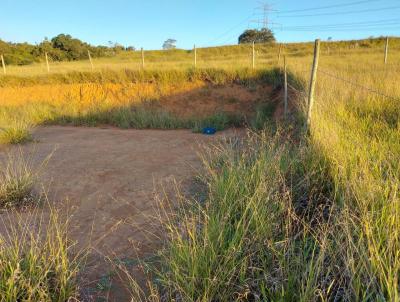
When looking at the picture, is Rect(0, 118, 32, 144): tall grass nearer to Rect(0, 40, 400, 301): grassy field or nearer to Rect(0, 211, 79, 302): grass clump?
Rect(0, 40, 400, 301): grassy field

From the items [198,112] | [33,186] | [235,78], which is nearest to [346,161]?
[33,186]

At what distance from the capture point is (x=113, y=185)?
16.4 ft

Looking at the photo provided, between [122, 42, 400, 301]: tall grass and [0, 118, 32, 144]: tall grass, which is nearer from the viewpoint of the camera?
[122, 42, 400, 301]: tall grass

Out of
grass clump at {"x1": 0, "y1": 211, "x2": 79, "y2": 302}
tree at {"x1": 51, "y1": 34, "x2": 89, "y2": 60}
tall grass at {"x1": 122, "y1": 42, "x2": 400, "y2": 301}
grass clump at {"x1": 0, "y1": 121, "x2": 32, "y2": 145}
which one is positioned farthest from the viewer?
tree at {"x1": 51, "y1": 34, "x2": 89, "y2": 60}

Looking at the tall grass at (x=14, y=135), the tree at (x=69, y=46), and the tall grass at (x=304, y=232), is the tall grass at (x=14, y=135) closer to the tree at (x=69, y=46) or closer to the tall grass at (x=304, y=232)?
the tall grass at (x=304, y=232)

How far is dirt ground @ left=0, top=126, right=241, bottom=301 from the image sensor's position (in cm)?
299

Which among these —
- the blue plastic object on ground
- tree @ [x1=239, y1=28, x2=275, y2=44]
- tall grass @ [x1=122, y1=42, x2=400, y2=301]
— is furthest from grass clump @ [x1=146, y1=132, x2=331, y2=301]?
tree @ [x1=239, y1=28, x2=275, y2=44]

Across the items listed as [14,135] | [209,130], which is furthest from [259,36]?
[14,135]

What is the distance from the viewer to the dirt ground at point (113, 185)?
299 cm

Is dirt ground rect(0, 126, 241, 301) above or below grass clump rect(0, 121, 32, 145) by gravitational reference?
below

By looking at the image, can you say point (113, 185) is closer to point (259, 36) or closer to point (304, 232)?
point (304, 232)

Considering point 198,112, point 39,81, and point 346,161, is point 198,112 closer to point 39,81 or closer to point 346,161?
point 39,81

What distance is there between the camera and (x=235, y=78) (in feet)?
42.7

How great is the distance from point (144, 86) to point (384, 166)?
1192 cm
